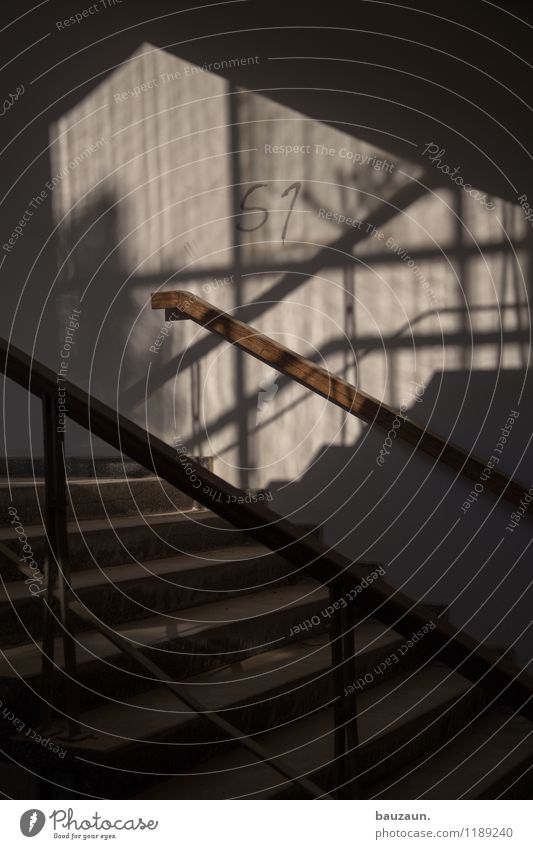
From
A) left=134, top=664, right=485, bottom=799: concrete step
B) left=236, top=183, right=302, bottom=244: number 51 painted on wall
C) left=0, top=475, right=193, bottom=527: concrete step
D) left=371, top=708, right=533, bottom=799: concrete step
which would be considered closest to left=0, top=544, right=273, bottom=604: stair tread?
left=0, top=475, right=193, bottom=527: concrete step

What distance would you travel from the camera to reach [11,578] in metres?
1.91

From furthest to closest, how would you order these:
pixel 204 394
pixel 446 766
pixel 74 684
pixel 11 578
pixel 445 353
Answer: pixel 204 394, pixel 445 353, pixel 446 766, pixel 11 578, pixel 74 684

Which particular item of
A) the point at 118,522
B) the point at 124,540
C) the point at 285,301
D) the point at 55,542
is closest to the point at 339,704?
the point at 55,542

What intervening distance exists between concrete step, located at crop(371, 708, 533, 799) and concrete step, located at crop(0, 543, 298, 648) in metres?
0.54

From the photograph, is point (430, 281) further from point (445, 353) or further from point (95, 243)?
point (95, 243)

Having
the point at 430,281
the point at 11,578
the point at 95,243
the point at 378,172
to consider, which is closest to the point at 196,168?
the point at 95,243

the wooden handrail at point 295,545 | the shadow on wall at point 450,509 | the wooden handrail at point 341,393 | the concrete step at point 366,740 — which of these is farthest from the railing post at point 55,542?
the shadow on wall at point 450,509

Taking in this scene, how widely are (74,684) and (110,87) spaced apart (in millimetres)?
2227

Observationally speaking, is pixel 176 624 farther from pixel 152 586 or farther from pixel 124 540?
pixel 124 540

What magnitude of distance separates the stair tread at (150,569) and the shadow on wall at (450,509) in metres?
0.40

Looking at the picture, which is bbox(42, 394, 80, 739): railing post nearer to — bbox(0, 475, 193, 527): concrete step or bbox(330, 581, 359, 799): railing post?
bbox(330, 581, 359, 799): railing post

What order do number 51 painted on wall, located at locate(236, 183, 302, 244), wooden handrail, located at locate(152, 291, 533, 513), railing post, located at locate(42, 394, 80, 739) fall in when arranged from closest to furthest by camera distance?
railing post, located at locate(42, 394, 80, 739)
wooden handrail, located at locate(152, 291, 533, 513)
number 51 painted on wall, located at locate(236, 183, 302, 244)

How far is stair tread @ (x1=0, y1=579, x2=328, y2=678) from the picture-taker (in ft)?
5.58

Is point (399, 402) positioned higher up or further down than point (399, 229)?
further down
